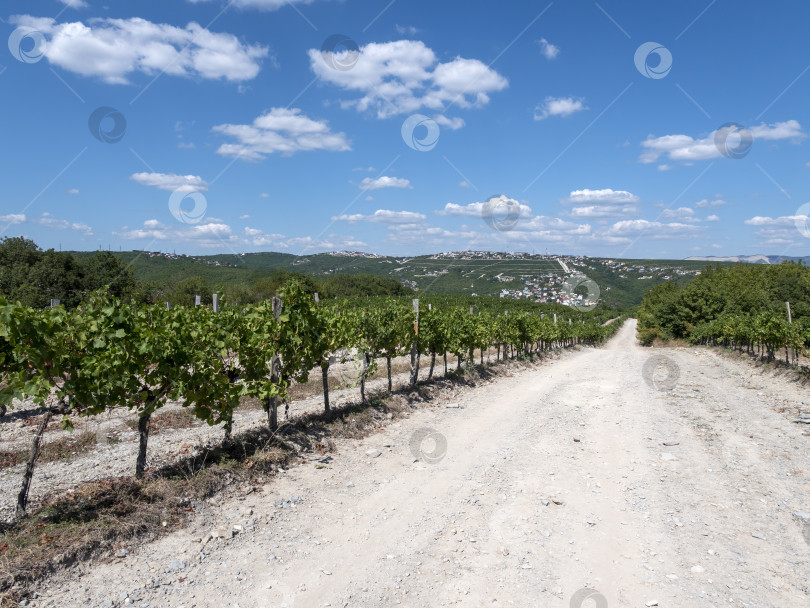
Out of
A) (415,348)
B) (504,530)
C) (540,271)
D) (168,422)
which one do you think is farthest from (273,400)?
(540,271)

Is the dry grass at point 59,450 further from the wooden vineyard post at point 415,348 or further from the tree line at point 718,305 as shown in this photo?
the tree line at point 718,305

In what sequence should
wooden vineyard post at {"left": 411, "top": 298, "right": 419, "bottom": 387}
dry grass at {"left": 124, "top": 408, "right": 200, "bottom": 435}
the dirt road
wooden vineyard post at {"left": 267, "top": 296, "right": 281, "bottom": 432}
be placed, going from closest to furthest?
the dirt road
wooden vineyard post at {"left": 267, "top": 296, "right": 281, "bottom": 432}
dry grass at {"left": 124, "top": 408, "right": 200, "bottom": 435}
wooden vineyard post at {"left": 411, "top": 298, "right": 419, "bottom": 387}

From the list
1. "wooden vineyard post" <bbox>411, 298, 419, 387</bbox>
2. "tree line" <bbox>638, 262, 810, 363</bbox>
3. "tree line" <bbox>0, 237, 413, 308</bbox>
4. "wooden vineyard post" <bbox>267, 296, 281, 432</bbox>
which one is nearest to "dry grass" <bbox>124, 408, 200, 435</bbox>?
"wooden vineyard post" <bbox>267, 296, 281, 432</bbox>

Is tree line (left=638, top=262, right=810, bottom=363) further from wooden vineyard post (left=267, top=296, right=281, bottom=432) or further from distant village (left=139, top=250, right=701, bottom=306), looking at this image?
wooden vineyard post (left=267, top=296, right=281, bottom=432)

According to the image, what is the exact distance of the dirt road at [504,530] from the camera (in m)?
3.91

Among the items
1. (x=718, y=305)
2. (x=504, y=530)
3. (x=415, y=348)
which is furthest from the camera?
(x=718, y=305)

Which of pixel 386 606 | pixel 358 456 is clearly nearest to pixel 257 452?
pixel 358 456

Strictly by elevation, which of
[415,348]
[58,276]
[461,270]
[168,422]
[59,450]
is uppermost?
[461,270]

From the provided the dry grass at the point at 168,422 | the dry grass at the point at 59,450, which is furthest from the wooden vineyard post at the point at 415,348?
the dry grass at the point at 59,450

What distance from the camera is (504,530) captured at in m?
5.07

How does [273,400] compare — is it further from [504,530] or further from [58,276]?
[58,276]

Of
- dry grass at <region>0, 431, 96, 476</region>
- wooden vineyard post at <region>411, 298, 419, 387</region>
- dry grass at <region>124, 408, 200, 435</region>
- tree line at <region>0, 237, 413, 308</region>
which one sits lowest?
dry grass at <region>124, 408, 200, 435</region>

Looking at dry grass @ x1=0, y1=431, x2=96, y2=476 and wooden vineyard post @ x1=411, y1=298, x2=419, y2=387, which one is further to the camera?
wooden vineyard post @ x1=411, y1=298, x2=419, y2=387

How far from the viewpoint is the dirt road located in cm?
391
